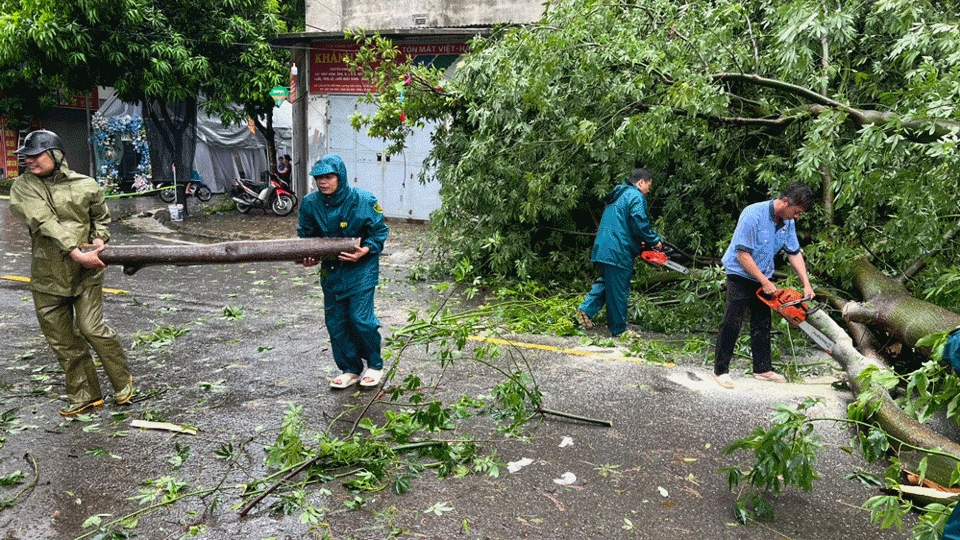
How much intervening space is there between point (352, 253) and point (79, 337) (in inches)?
71.3

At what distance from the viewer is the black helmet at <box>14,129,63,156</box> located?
4.72 m

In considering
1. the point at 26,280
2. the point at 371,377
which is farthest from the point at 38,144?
the point at 26,280

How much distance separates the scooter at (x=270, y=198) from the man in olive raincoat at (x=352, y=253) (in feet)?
39.0

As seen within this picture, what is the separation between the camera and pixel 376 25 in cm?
1697

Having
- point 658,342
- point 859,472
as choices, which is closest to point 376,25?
point 658,342

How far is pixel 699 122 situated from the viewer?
721 cm

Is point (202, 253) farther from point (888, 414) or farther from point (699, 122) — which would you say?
point (699, 122)

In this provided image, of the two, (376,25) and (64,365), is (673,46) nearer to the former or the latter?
(64,365)

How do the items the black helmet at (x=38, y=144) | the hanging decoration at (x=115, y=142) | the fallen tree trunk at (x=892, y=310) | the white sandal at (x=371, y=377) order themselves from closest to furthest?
the black helmet at (x=38, y=144) → the fallen tree trunk at (x=892, y=310) → the white sandal at (x=371, y=377) → the hanging decoration at (x=115, y=142)

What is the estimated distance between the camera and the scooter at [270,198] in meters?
16.9

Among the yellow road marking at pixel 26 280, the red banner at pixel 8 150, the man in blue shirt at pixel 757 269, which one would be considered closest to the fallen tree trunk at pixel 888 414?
the man in blue shirt at pixel 757 269

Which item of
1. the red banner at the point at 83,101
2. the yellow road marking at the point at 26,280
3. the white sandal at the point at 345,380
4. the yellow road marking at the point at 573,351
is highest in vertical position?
the red banner at the point at 83,101

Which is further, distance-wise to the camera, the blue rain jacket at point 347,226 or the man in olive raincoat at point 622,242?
the man in olive raincoat at point 622,242

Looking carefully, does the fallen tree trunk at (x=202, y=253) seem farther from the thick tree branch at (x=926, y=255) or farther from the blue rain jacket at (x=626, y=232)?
the thick tree branch at (x=926, y=255)
